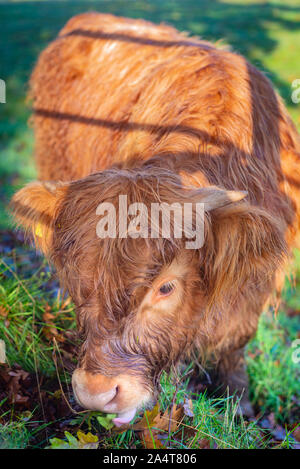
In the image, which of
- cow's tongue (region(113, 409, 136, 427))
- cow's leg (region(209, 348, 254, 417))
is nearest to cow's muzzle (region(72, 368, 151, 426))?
cow's tongue (region(113, 409, 136, 427))

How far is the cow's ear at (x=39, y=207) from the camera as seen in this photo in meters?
2.12

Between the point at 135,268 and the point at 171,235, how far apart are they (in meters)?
0.21

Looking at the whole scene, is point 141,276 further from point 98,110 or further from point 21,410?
point 98,110

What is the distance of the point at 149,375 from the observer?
2.09 metres

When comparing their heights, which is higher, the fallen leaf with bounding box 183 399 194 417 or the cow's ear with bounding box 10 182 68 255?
the cow's ear with bounding box 10 182 68 255

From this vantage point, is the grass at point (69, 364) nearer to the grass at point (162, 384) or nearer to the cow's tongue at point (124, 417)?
→ the grass at point (162, 384)

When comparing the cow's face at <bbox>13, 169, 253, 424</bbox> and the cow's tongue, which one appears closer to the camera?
the cow's face at <bbox>13, 169, 253, 424</bbox>

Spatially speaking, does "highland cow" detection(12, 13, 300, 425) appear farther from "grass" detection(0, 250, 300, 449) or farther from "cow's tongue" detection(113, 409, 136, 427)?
"grass" detection(0, 250, 300, 449)

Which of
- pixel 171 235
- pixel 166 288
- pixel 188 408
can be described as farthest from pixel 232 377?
pixel 171 235

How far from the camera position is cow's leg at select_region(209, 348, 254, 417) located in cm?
313

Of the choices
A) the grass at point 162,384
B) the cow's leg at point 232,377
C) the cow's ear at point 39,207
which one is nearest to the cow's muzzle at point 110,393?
the grass at point 162,384

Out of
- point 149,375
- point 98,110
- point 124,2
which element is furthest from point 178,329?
point 124,2

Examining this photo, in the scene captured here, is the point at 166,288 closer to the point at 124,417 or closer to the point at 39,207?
the point at 124,417

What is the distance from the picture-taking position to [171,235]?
6.30 feet
